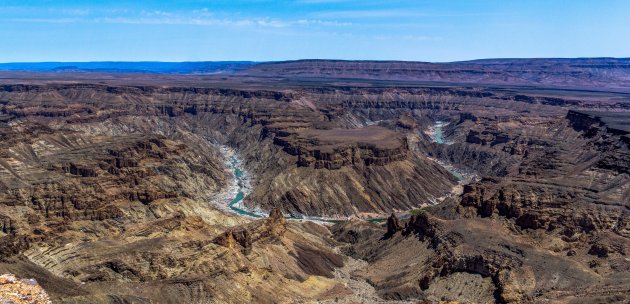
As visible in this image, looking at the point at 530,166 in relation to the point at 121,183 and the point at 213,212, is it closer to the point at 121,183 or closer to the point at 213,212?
the point at 213,212

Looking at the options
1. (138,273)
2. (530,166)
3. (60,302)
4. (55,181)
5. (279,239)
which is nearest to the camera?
(60,302)

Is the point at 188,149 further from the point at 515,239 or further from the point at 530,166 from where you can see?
the point at 515,239

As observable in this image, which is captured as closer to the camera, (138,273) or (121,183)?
(138,273)

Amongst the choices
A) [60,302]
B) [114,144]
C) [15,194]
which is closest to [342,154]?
[114,144]

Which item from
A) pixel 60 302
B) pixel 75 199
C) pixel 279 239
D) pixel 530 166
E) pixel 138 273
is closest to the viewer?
pixel 60 302

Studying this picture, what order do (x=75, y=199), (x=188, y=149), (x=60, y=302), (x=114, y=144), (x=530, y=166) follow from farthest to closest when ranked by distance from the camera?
(x=188, y=149) < (x=114, y=144) < (x=530, y=166) < (x=75, y=199) < (x=60, y=302)

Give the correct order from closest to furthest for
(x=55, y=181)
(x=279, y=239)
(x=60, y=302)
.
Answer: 1. (x=60, y=302)
2. (x=279, y=239)
3. (x=55, y=181)

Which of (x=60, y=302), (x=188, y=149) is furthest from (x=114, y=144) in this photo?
(x=60, y=302)

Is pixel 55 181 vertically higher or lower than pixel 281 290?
higher

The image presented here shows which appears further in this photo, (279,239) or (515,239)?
(279,239)
